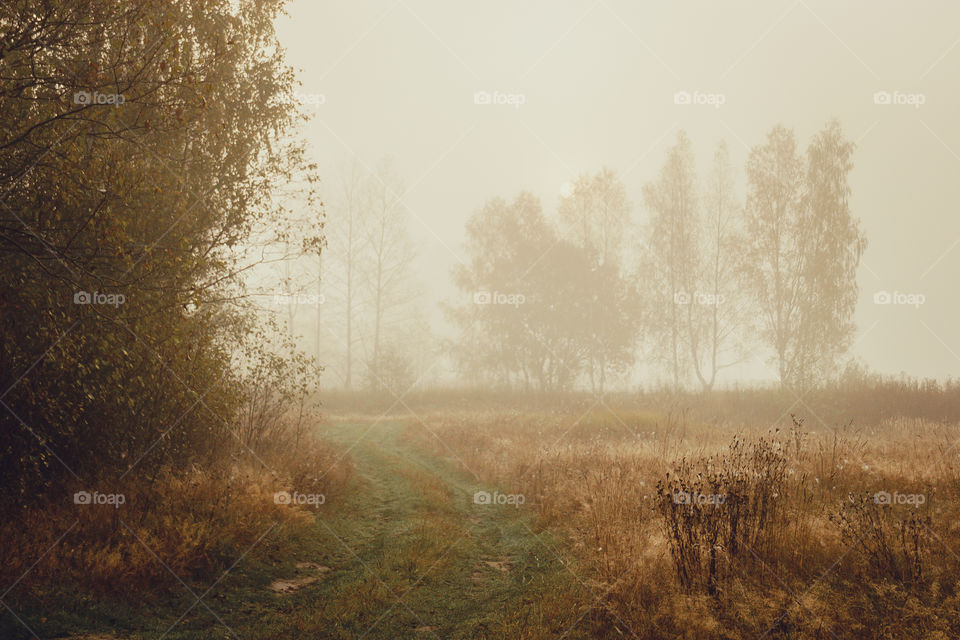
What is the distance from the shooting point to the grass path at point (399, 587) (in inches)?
217

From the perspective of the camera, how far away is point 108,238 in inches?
239

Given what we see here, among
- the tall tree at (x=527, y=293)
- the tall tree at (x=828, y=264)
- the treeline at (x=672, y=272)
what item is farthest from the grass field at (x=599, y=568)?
the tall tree at (x=527, y=293)

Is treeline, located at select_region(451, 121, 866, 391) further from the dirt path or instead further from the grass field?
the dirt path

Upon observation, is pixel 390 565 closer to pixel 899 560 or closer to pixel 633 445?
pixel 899 560

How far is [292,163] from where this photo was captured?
12023 mm

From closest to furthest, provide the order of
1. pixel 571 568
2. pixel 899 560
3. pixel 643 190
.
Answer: pixel 899 560 < pixel 571 568 < pixel 643 190

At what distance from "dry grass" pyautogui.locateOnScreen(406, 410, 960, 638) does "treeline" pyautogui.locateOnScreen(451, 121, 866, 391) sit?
22978mm

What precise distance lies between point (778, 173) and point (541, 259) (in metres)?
16.5

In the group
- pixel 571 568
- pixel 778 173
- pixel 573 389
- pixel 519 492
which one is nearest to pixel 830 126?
pixel 778 173

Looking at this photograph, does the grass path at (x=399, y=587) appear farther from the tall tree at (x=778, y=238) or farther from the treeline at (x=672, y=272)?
the tall tree at (x=778, y=238)

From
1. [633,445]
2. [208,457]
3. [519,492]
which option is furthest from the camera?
[633,445]

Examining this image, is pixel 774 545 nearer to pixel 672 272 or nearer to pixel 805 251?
pixel 805 251

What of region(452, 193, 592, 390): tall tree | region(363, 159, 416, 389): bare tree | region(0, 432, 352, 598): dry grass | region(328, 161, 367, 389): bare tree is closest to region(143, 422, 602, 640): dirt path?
region(0, 432, 352, 598): dry grass

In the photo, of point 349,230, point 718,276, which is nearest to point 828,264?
point 718,276
